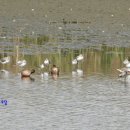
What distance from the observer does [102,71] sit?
18375 mm

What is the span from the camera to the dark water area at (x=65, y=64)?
43.3 ft

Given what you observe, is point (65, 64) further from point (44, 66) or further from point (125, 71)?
point (125, 71)

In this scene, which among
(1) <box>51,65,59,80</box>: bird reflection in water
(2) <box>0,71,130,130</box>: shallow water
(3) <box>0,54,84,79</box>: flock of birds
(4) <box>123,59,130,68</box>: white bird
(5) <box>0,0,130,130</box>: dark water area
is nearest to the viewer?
(2) <box>0,71,130,130</box>: shallow water

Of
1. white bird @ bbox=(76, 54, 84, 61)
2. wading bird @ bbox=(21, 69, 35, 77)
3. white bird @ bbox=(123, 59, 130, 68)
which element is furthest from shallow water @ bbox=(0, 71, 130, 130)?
white bird @ bbox=(76, 54, 84, 61)

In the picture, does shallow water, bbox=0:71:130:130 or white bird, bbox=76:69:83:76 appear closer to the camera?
shallow water, bbox=0:71:130:130

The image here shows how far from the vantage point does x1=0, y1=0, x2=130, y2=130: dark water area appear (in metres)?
13.2

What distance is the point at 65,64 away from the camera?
776 inches

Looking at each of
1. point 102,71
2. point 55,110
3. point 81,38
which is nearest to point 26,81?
point 102,71

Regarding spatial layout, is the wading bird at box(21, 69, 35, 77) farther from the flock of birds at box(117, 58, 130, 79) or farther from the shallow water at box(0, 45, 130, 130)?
the flock of birds at box(117, 58, 130, 79)

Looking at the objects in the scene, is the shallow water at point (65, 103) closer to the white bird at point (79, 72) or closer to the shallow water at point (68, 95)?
the shallow water at point (68, 95)

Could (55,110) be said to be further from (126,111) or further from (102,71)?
(102,71)

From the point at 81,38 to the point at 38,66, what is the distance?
470 centimetres

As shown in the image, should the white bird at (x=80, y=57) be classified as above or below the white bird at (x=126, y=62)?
above

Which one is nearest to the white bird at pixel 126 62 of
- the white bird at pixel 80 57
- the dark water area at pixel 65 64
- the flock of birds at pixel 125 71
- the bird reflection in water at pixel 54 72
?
the flock of birds at pixel 125 71
